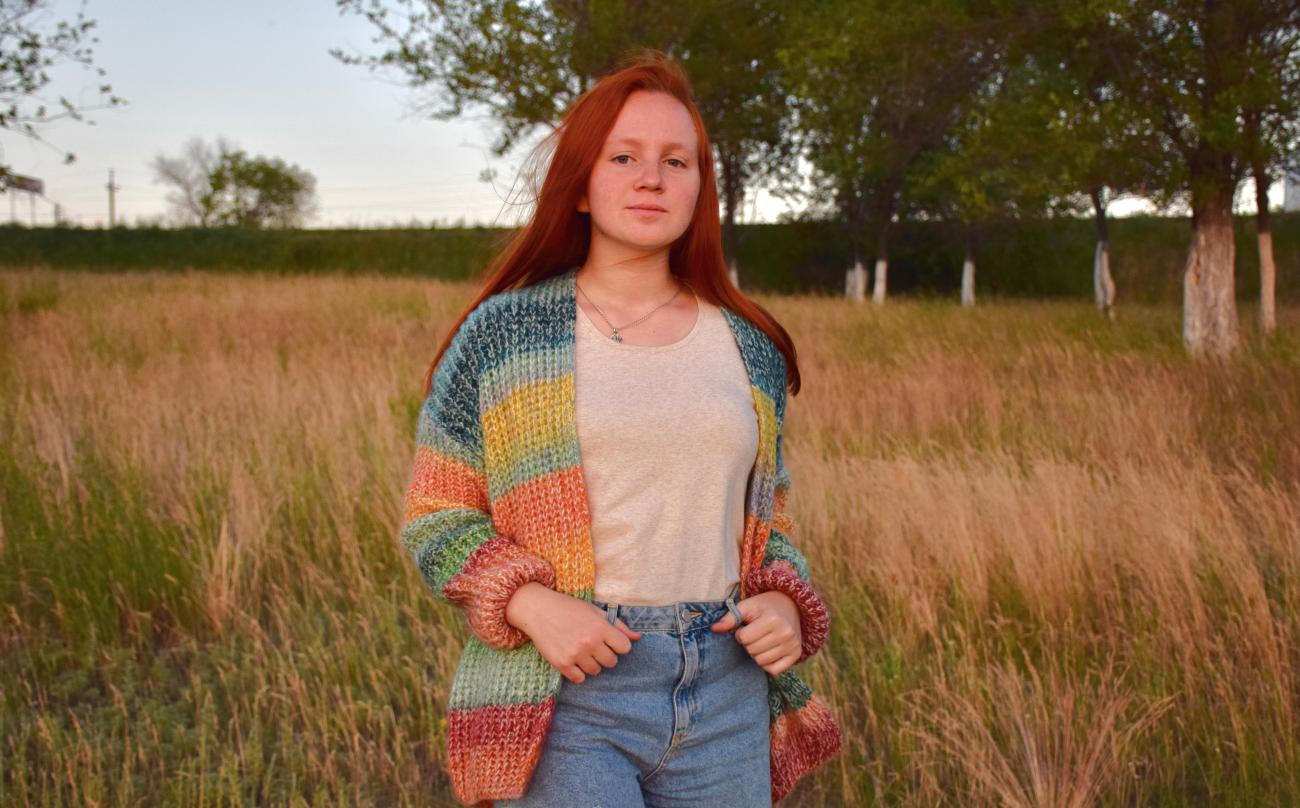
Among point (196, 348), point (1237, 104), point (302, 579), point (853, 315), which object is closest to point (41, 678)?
point (302, 579)

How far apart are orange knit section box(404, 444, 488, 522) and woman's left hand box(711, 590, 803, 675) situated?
40 cm

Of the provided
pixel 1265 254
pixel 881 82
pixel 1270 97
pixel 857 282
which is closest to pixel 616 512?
pixel 1270 97

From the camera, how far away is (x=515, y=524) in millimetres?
1548

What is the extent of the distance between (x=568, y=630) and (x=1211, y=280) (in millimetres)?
11050

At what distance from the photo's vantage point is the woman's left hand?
4.94ft

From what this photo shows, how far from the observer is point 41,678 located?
339 centimetres

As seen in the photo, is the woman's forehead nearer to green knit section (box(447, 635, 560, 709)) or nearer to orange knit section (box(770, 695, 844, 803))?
green knit section (box(447, 635, 560, 709))

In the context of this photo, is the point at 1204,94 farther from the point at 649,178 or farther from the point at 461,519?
the point at 461,519

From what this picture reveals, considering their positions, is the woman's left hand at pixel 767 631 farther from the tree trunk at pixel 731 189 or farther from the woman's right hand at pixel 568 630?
the tree trunk at pixel 731 189

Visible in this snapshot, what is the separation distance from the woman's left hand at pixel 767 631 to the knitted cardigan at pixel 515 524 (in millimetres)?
59

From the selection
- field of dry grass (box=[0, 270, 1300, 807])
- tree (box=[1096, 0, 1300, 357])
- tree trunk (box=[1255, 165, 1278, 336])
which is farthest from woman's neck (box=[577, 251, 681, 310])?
tree trunk (box=[1255, 165, 1278, 336])

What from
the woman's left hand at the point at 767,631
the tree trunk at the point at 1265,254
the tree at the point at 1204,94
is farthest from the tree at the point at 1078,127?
the woman's left hand at the point at 767,631

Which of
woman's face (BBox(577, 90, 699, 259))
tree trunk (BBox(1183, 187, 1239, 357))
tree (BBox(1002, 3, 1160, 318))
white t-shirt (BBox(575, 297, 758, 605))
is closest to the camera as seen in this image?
white t-shirt (BBox(575, 297, 758, 605))

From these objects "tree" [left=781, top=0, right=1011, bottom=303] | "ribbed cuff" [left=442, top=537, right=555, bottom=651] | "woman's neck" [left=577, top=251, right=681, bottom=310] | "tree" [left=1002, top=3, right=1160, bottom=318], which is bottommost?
"ribbed cuff" [left=442, top=537, right=555, bottom=651]
